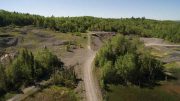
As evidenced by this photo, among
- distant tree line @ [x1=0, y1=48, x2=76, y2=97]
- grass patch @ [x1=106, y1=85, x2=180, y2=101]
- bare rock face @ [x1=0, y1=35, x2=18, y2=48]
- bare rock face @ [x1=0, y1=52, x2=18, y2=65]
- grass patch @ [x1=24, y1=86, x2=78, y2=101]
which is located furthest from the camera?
bare rock face @ [x1=0, y1=35, x2=18, y2=48]

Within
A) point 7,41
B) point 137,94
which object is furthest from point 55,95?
point 7,41

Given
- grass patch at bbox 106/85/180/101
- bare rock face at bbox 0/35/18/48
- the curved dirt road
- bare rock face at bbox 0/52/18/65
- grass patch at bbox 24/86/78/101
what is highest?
bare rock face at bbox 0/35/18/48

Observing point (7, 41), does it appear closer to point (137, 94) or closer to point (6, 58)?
point (6, 58)

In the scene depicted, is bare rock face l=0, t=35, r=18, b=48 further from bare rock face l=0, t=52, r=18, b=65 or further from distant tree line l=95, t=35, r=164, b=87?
distant tree line l=95, t=35, r=164, b=87

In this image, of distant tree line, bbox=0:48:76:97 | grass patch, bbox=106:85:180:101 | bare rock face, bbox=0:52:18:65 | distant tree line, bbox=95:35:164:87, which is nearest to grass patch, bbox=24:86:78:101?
distant tree line, bbox=0:48:76:97

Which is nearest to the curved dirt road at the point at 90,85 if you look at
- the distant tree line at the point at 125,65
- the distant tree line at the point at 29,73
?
the distant tree line at the point at 125,65
